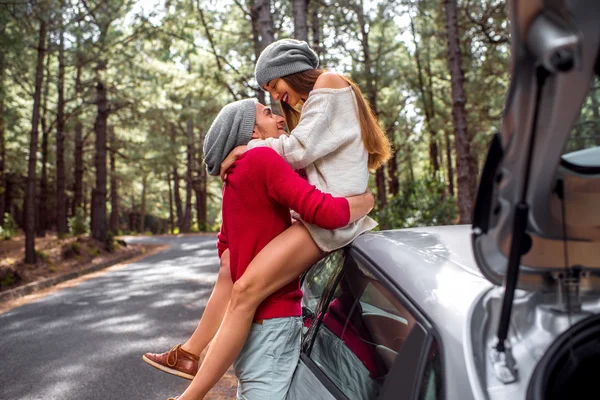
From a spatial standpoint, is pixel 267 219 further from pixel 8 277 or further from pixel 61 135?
pixel 61 135

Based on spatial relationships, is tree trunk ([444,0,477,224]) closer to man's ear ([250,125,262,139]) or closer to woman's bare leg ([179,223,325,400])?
man's ear ([250,125,262,139])

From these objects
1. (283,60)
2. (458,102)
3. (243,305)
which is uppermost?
(458,102)

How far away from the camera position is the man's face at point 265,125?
2861 millimetres

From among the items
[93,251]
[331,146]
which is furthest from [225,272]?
[93,251]

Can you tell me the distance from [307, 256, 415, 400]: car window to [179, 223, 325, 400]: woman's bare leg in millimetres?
282

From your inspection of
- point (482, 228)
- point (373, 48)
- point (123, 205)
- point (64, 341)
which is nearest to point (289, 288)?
point (482, 228)

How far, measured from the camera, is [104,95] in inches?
882

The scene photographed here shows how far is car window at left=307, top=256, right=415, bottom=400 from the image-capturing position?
6.73 feet

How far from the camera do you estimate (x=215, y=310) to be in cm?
293

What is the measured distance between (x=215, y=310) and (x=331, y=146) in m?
0.93

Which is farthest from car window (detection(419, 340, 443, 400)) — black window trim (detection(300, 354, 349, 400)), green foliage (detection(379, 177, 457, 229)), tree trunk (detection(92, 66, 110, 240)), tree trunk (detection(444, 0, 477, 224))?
tree trunk (detection(92, 66, 110, 240))

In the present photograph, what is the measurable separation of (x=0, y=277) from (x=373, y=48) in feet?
65.9

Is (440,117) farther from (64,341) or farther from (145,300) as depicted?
(64,341)

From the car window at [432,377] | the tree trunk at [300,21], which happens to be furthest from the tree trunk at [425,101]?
the car window at [432,377]
